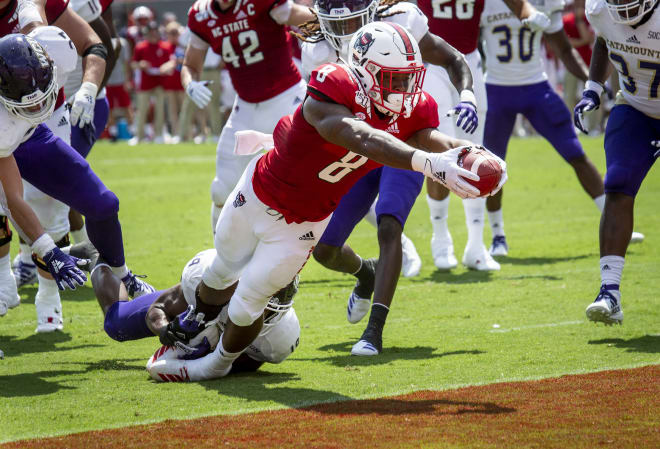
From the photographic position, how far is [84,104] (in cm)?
594

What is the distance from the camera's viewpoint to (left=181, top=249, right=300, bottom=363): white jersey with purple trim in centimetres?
465

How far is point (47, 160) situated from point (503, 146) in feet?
14.0

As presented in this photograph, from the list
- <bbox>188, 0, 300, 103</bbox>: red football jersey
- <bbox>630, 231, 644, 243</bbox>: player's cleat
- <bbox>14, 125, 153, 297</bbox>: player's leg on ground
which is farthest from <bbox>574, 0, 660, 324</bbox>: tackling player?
<bbox>630, 231, 644, 243</bbox>: player's cleat

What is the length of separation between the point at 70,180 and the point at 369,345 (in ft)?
6.03

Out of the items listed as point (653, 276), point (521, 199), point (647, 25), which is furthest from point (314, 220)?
point (521, 199)

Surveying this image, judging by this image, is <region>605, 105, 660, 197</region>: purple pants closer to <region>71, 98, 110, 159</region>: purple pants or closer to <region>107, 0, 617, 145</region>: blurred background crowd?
<region>71, 98, 110, 159</region>: purple pants

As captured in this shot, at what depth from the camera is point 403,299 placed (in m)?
6.58

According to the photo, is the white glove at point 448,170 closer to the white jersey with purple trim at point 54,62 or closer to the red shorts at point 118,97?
the white jersey with purple trim at point 54,62

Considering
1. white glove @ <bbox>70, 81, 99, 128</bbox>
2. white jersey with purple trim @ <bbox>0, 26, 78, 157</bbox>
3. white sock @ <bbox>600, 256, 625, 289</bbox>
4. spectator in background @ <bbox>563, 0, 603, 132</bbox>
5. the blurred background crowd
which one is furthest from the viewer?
the blurred background crowd

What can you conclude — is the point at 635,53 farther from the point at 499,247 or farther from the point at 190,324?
the point at 499,247

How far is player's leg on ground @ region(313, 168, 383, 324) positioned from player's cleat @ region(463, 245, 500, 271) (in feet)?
6.75

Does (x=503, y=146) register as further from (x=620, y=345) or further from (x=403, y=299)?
(x=620, y=345)

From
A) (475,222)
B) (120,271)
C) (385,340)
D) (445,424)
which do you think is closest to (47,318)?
(120,271)

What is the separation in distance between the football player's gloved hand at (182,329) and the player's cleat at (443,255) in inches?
132
